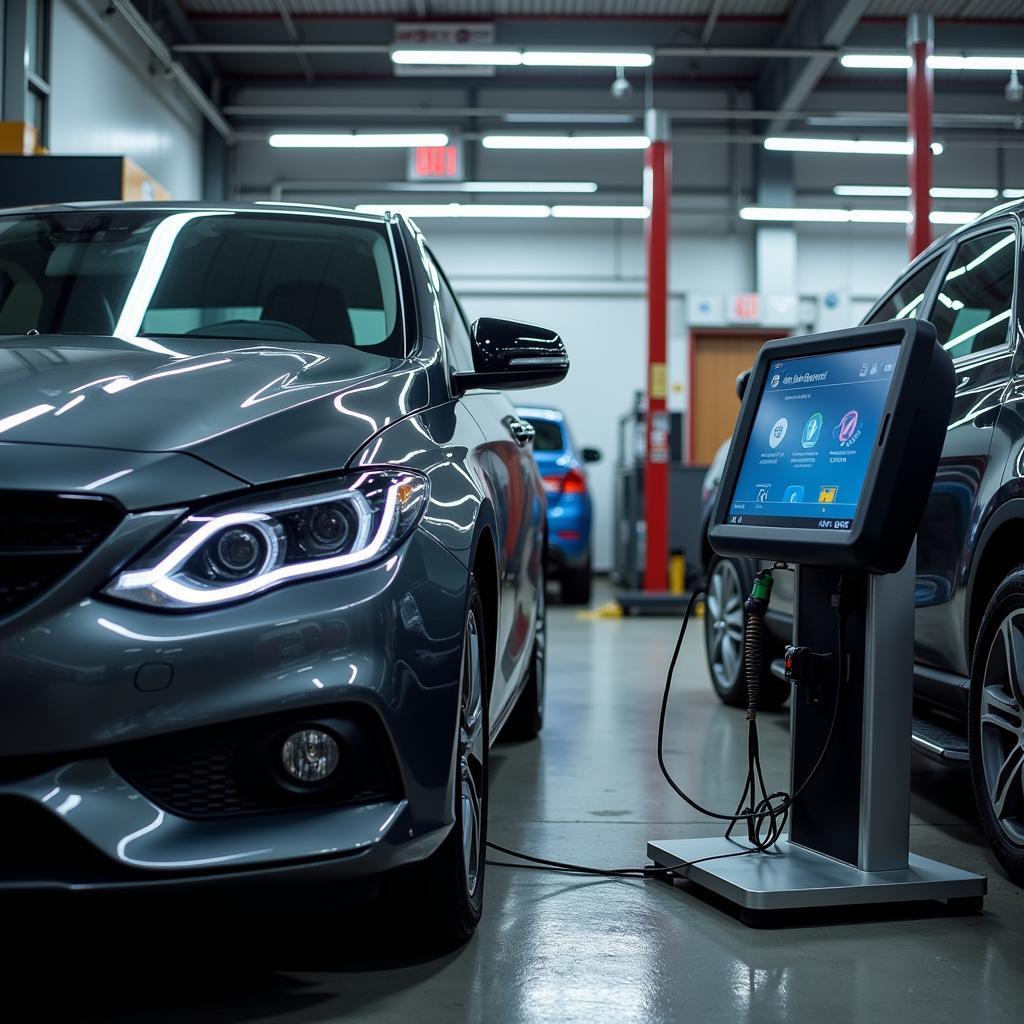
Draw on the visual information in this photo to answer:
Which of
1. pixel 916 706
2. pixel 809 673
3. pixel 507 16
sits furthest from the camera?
pixel 507 16

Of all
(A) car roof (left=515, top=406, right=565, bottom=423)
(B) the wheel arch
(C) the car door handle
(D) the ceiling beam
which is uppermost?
(D) the ceiling beam

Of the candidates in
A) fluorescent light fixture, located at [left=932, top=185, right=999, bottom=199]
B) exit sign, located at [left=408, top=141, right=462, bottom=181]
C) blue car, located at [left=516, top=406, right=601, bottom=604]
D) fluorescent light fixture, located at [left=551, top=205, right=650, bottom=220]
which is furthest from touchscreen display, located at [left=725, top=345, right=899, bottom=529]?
fluorescent light fixture, located at [left=932, top=185, right=999, bottom=199]

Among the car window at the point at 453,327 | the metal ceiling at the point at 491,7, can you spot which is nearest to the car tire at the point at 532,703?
the car window at the point at 453,327

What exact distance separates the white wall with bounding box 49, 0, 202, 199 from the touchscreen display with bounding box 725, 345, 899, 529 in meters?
9.82

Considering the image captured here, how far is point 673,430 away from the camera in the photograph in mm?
16328

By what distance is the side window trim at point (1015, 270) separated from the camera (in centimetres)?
312

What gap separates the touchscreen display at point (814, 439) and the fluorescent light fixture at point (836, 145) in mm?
13618

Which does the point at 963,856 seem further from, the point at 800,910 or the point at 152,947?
the point at 152,947

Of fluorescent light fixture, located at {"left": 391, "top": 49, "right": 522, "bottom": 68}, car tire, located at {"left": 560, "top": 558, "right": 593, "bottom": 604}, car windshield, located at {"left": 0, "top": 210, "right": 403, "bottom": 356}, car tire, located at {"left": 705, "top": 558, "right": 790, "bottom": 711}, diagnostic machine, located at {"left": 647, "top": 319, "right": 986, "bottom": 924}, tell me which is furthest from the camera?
fluorescent light fixture, located at {"left": 391, "top": 49, "right": 522, "bottom": 68}

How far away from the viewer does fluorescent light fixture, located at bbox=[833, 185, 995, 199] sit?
16984 millimetres

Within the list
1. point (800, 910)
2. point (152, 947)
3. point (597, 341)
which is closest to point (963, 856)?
point (800, 910)

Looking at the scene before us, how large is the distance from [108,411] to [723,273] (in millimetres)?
16051

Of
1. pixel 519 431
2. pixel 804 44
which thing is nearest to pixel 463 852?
pixel 519 431

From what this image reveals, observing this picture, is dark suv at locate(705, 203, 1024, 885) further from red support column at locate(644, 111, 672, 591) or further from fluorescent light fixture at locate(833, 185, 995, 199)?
fluorescent light fixture at locate(833, 185, 995, 199)
